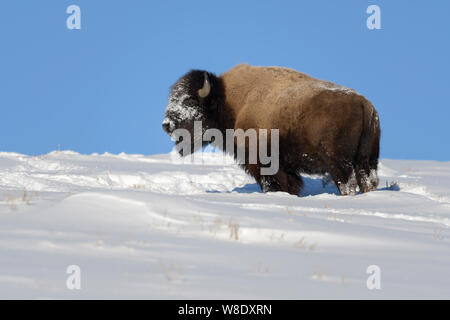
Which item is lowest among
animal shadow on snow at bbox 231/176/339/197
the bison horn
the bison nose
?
animal shadow on snow at bbox 231/176/339/197

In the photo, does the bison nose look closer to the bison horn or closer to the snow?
the bison horn

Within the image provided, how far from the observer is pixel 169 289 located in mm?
3297

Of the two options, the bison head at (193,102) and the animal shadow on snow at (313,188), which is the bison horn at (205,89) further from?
the animal shadow on snow at (313,188)

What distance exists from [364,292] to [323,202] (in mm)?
4619

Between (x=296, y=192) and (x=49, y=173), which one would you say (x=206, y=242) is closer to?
(x=296, y=192)

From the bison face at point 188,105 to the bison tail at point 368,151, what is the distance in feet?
8.76

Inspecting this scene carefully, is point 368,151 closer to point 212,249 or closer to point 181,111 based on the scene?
point 181,111

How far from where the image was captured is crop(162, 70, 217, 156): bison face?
10430 millimetres

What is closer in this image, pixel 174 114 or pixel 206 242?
pixel 206 242

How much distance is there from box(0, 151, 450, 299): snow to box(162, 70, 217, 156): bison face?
3.03 meters

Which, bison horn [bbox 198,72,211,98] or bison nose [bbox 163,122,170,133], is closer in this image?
bison horn [bbox 198,72,211,98]

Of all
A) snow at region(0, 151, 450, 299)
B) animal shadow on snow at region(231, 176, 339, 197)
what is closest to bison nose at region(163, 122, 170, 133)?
animal shadow on snow at region(231, 176, 339, 197)

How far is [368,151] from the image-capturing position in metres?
9.27
